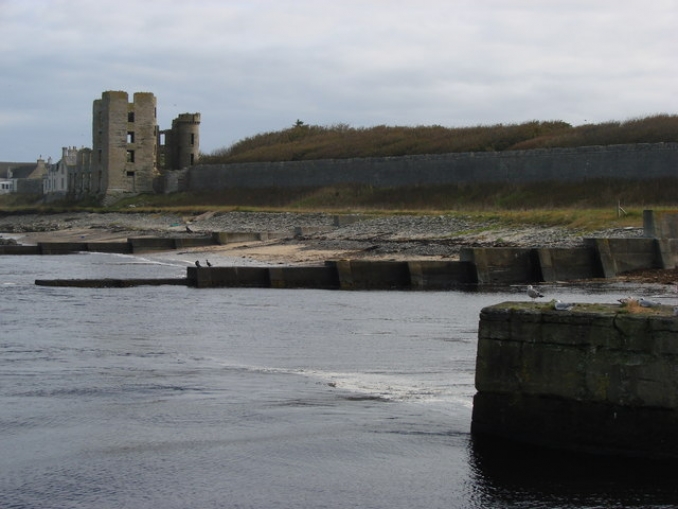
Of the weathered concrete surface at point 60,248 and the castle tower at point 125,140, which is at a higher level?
the castle tower at point 125,140

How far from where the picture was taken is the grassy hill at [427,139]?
49.1 m

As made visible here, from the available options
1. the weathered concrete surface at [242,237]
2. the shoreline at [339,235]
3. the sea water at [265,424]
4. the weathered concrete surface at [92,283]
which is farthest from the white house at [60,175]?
the sea water at [265,424]

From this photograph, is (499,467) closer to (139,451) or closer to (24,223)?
(139,451)

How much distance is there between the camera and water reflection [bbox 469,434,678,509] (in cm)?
827

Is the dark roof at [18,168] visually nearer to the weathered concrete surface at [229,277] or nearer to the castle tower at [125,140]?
the castle tower at [125,140]

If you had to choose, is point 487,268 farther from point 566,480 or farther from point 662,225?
point 566,480

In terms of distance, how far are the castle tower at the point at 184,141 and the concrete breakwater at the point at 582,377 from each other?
2490 inches

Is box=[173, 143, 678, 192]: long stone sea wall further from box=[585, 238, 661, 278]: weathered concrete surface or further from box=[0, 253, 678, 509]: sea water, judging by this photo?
box=[0, 253, 678, 509]: sea water

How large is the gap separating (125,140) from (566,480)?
205ft

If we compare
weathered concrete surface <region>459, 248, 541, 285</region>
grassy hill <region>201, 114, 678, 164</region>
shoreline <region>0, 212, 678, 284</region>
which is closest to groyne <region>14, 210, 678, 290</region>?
weathered concrete surface <region>459, 248, 541, 285</region>

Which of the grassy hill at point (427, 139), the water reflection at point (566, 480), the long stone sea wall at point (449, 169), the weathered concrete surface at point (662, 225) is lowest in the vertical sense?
the water reflection at point (566, 480)

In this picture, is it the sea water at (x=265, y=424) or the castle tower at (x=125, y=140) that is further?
the castle tower at (x=125, y=140)

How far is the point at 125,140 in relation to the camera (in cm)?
6844

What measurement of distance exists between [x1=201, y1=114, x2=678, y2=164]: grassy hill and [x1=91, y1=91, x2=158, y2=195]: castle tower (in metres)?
4.32
